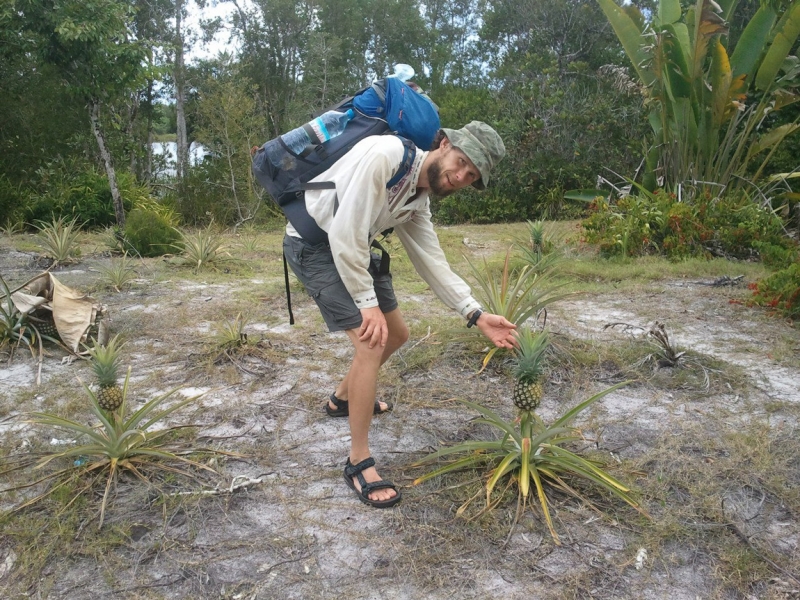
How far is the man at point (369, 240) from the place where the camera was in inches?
90.4

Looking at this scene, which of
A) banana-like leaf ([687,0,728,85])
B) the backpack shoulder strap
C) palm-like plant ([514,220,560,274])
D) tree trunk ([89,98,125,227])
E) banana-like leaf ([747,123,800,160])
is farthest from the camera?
tree trunk ([89,98,125,227])

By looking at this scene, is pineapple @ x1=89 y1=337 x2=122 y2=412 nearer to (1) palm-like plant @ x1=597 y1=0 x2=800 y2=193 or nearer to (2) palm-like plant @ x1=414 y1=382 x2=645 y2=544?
(2) palm-like plant @ x1=414 y1=382 x2=645 y2=544

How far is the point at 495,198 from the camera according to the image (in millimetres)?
13570

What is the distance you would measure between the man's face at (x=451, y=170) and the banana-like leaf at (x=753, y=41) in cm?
729

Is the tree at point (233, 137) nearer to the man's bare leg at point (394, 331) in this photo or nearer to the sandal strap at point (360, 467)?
the man's bare leg at point (394, 331)

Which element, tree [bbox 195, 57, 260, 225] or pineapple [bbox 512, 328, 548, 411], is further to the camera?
tree [bbox 195, 57, 260, 225]

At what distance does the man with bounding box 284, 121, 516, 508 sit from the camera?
230 cm

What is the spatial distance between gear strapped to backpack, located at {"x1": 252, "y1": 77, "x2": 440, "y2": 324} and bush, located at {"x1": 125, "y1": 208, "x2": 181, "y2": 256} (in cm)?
635

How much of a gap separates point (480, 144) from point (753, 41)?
25.0ft

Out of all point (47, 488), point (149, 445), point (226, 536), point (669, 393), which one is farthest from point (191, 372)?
point (669, 393)

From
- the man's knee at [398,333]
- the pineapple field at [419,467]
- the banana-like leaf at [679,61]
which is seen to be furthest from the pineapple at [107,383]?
the banana-like leaf at [679,61]

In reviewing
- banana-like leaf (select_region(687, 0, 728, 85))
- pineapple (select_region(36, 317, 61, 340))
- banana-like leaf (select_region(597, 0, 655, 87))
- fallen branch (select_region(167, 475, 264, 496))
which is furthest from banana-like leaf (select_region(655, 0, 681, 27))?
fallen branch (select_region(167, 475, 264, 496))

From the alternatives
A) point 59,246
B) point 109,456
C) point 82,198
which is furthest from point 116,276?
point 82,198

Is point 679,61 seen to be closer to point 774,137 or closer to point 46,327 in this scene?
point 774,137
